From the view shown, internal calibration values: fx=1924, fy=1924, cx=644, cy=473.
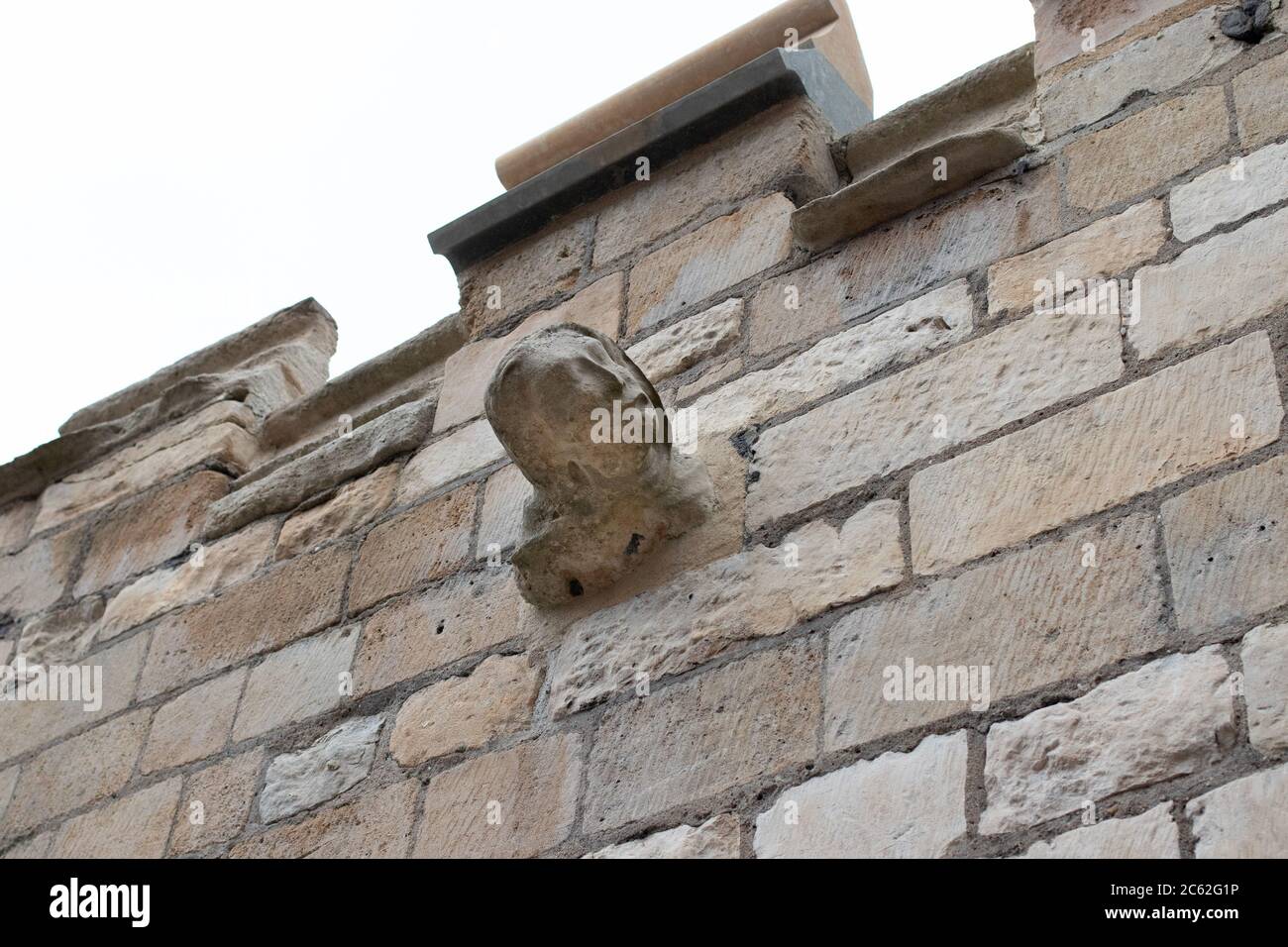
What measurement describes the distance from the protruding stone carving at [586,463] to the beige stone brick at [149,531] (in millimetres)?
1490

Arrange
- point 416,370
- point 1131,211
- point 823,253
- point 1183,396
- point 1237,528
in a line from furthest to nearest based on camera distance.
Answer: point 416,370, point 823,253, point 1131,211, point 1183,396, point 1237,528

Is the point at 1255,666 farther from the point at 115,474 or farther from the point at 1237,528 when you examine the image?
the point at 115,474

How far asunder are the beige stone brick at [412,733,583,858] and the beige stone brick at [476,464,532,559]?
1.80ft

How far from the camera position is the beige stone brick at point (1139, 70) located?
11.4 feet

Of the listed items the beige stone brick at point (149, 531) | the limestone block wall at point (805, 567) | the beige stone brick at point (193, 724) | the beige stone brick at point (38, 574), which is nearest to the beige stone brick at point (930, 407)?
the limestone block wall at point (805, 567)

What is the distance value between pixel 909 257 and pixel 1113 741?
4.26 feet

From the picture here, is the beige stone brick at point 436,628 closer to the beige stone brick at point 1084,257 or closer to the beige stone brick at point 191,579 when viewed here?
the beige stone brick at point 191,579

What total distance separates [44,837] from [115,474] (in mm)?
1269

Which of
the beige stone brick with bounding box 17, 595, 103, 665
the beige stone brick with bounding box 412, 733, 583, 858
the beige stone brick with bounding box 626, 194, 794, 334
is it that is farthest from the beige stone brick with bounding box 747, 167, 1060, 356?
the beige stone brick with bounding box 17, 595, 103, 665

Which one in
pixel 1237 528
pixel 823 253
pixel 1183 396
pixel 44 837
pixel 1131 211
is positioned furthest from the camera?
pixel 44 837

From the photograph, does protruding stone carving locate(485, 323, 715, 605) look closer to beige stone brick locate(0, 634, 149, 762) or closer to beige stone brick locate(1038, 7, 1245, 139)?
beige stone brick locate(1038, 7, 1245, 139)

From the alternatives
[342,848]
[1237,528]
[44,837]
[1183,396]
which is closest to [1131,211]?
[1183,396]

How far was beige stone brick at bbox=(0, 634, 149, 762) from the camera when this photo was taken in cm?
420
